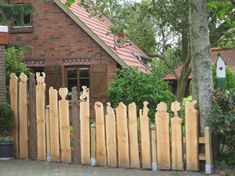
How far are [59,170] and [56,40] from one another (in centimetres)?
1337

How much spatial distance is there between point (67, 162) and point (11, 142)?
58.1 inches

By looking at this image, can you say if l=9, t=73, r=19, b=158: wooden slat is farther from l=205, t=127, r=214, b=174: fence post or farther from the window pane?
the window pane

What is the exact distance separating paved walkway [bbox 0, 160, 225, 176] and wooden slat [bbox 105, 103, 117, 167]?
0.90ft

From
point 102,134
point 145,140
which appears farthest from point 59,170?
point 145,140

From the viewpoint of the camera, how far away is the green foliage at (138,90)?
19.8 meters

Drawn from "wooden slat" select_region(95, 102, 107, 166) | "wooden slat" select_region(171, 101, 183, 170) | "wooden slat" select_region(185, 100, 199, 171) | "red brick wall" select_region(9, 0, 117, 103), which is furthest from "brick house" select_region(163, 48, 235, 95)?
"wooden slat" select_region(185, 100, 199, 171)

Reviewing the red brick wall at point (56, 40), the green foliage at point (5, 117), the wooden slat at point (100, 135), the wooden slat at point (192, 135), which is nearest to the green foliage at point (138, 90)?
the red brick wall at point (56, 40)

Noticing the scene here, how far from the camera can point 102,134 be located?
11188 mm

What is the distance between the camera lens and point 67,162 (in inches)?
458

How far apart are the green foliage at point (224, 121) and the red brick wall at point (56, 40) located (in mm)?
12046

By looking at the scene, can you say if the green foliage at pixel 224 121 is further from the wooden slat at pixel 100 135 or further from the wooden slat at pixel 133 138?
the wooden slat at pixel 100 135

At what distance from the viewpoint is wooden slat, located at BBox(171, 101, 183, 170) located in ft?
34.6

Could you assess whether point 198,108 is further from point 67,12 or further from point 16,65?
point 67,12

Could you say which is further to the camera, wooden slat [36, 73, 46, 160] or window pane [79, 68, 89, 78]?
window pane [79, 68, 89, 78]
